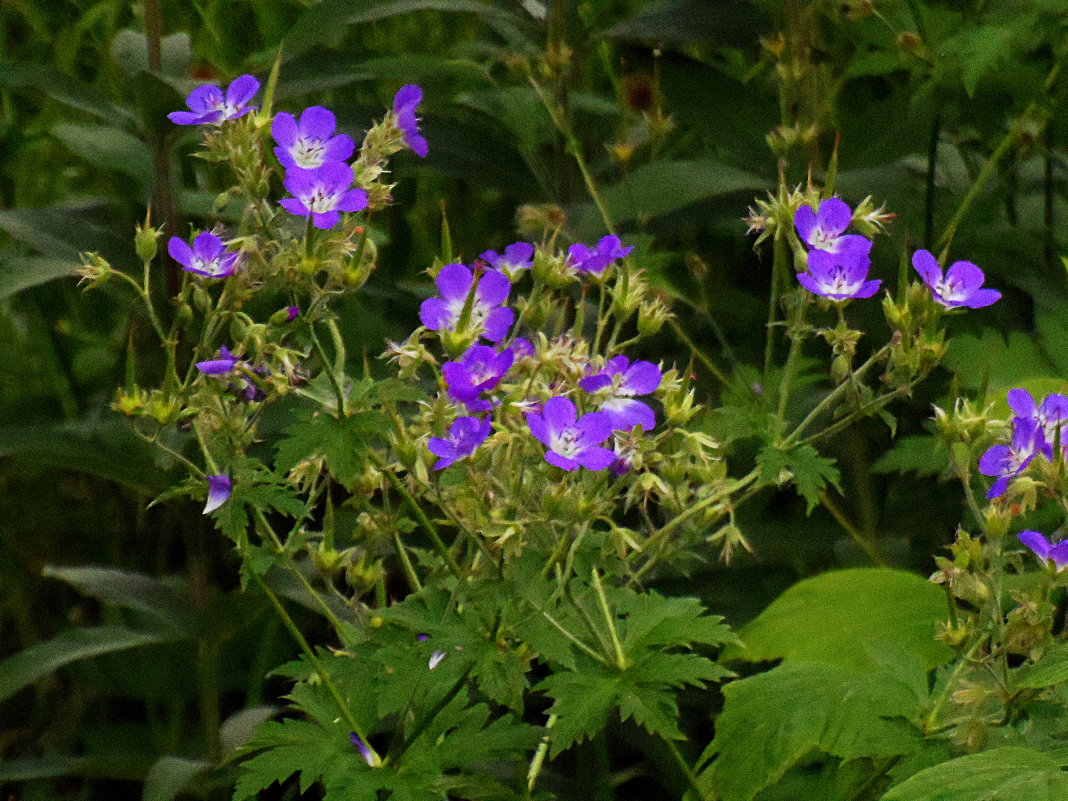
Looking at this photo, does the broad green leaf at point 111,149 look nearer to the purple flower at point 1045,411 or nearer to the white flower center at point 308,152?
the white flower center at point 308,152

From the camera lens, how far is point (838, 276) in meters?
1.15

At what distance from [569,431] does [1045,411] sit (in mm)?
464

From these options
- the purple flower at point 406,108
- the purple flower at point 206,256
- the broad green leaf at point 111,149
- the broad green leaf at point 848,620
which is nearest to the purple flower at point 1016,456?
the broad green leaf at point 848,620

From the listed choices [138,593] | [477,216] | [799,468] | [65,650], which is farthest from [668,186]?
[65,650]

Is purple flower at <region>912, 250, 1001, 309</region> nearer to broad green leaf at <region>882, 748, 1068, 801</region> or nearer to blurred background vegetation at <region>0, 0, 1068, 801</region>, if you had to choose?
broad green leaf at <region>882, 748, 1068, 801</region>

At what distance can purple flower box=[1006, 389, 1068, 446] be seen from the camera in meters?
1.16

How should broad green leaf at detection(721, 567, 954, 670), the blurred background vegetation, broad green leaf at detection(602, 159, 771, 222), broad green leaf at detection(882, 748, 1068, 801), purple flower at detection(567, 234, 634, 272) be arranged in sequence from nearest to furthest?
broad green leaf at detection(882, 748, 1068, 801) → purple flower at detection(567, 234, 634, 272) → broad green leaf at detection(721, 567, 954, 670) → the blurred background vegetation → broad green leaf at detection(602, 159, 771, 222)

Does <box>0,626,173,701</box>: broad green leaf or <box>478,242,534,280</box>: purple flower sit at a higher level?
<box>478,242,534,280</box>: purple flower

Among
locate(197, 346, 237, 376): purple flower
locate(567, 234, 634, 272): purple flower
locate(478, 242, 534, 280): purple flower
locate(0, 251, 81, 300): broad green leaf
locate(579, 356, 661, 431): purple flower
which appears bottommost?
locate(579, 356, 661, 431): purple flower

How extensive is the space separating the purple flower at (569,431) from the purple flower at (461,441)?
0.04 m

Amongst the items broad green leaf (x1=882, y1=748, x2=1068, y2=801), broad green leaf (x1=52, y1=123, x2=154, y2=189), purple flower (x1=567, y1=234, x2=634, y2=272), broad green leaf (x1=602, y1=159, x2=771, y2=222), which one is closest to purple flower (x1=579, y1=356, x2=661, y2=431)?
purple flower (x1=567, y1=234, x2=634, y2=272)

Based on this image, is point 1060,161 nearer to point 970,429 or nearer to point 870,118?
point 870,118

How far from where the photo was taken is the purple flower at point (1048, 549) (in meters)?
1.10

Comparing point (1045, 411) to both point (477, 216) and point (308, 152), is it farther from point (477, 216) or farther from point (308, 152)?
point (477, 216)
